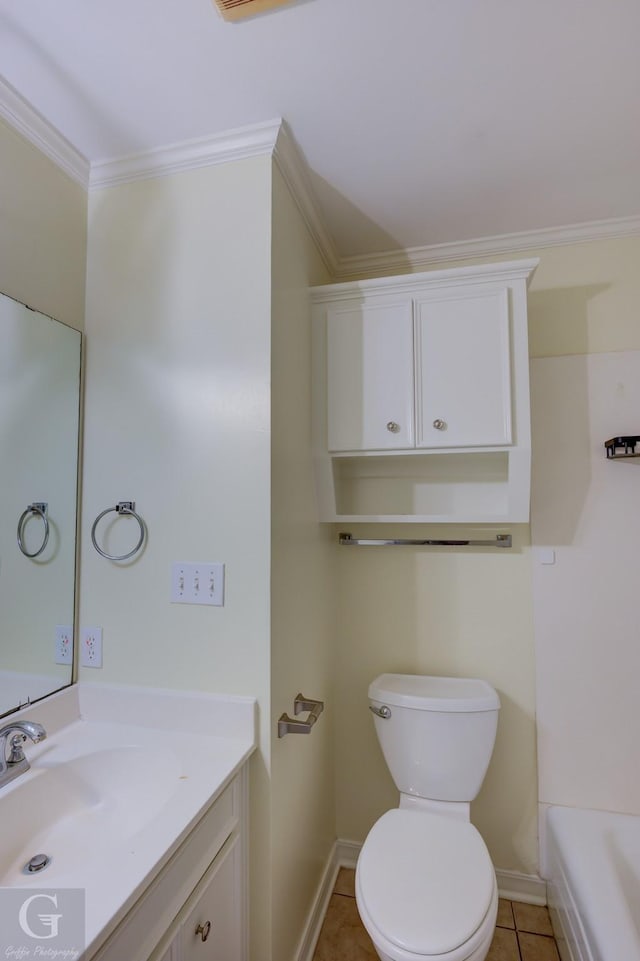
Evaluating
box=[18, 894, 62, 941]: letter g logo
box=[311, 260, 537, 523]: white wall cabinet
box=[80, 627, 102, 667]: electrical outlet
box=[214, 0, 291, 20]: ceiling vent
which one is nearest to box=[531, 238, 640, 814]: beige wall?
box=[311, 260, 537, 523]: white wall cabinet

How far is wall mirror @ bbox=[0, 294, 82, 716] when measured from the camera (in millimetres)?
1264

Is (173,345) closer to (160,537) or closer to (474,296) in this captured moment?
(160,537)

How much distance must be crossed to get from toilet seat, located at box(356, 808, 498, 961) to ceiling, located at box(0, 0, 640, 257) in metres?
2.04

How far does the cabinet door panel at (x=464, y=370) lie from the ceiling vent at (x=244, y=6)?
890 millimetres

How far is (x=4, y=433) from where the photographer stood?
1.26 meters

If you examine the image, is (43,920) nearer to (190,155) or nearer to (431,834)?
(431,834)

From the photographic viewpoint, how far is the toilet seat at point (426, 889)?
1.10 m

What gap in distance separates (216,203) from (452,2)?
0.73 meters

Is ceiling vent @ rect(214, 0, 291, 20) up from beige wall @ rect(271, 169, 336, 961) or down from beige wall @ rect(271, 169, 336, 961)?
up

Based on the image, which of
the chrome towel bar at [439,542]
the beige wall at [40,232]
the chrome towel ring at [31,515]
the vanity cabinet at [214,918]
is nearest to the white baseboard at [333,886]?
the vanity cabinet at [214,918]

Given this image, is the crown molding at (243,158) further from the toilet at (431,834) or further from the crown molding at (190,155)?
the toilet at (431,834)

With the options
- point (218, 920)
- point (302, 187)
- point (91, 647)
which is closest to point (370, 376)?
point (302, 187)

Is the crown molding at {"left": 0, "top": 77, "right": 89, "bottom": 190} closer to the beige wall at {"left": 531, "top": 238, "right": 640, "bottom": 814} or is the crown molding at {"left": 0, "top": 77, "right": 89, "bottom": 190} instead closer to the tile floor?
the beige wall at {"left": 531, "top": 238, "right": 640, "bottom": 814}

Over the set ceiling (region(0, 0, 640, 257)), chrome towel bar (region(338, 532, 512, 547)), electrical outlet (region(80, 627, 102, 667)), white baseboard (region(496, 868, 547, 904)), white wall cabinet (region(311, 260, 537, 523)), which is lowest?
white baseboard (region(496, 868, 547, 904))
